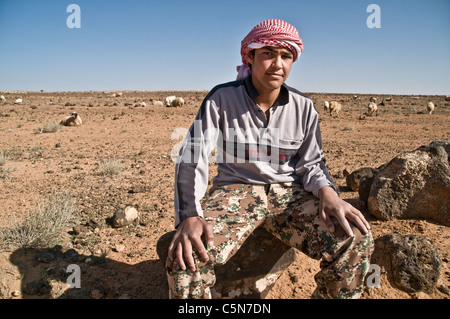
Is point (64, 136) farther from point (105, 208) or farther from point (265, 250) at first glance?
point (265, 250)

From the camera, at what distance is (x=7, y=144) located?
→ 8.28 meters

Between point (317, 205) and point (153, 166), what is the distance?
15.4 ft

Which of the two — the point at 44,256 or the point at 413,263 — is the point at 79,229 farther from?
the point at 413,263

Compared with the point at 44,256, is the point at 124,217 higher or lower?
higher

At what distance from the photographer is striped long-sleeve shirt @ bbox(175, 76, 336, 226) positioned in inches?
82.0

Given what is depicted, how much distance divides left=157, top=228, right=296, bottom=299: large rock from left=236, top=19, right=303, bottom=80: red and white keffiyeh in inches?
51.2

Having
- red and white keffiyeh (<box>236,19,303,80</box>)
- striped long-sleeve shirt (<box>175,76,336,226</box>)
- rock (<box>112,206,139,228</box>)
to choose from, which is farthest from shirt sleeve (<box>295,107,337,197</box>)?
rock (<box>112,206,139,228</box>)

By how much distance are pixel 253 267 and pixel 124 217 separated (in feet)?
5.94

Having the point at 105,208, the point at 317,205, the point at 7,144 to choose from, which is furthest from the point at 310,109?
the point at 7,144

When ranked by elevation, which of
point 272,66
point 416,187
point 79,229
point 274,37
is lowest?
point 79,229

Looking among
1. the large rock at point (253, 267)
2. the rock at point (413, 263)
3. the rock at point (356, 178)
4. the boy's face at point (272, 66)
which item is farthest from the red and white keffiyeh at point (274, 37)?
the rock at point (356, 178)

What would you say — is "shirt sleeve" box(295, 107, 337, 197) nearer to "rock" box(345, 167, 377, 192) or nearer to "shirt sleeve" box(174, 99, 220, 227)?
"shirt sleeve" box(174, 99, 220, 227)

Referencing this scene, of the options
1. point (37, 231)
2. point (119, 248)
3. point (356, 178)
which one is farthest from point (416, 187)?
point (37, 231)

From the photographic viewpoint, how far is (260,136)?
7.13 feet
